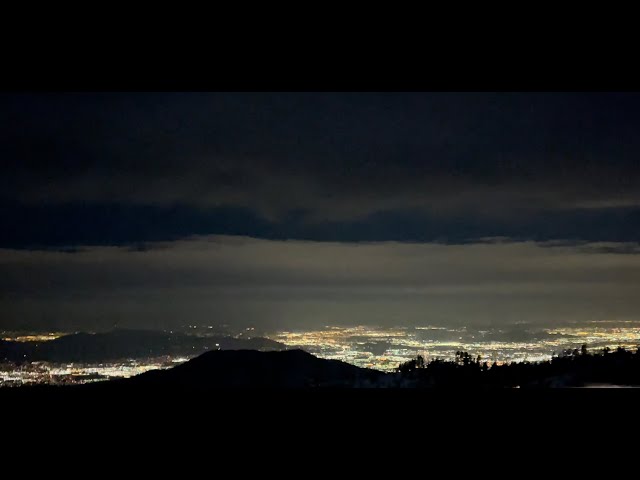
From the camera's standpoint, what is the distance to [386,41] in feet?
6.02

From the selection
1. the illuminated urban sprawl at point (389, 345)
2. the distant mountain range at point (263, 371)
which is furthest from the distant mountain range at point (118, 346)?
the distant mountain range at point (263, 371)

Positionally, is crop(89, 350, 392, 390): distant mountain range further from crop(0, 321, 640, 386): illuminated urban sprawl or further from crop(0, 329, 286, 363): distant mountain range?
crop(0, 329, 286, 363): distant mountain range

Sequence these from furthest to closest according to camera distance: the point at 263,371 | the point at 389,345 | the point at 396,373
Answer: the point at 389,345
the point at 263,371
the point at 396,373

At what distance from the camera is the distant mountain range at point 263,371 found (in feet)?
7.89

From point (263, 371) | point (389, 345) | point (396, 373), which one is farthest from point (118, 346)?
point (396, 373)

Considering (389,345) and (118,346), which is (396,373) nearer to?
(389,345)

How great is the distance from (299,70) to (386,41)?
319mm

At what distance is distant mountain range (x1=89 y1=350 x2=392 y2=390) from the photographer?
2.40 m

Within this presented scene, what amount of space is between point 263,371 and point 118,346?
1.29 m

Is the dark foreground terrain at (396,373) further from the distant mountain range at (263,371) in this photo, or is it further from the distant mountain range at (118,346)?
the distant mountain range at (118,346)

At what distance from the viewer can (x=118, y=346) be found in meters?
3.51

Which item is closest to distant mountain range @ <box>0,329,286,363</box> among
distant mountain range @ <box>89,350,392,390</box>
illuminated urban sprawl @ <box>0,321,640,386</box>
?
illuminated urban sprawl @ <box>0,321,640,386</box>

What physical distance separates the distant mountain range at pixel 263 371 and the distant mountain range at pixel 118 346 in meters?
0.28

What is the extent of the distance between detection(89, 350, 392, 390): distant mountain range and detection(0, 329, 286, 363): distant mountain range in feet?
0.92
